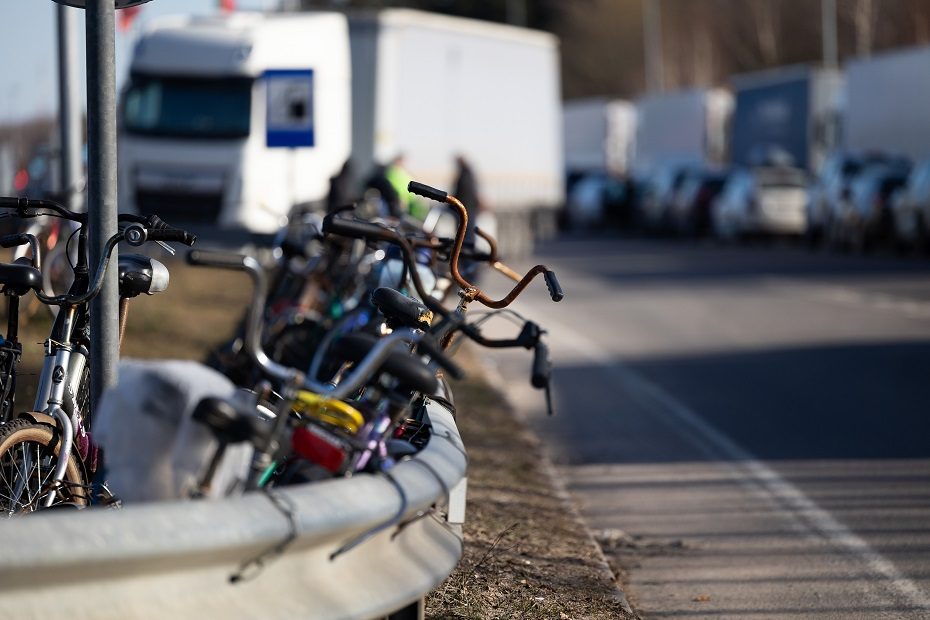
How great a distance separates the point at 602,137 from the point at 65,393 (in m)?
60.6

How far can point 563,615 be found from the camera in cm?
571

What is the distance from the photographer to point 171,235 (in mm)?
5172

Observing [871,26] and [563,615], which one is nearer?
[563,615]

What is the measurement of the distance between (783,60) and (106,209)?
6927 cm

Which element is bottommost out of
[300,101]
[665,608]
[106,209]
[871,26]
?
[665,608]

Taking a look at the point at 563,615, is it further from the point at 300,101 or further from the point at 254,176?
the point at 254,176

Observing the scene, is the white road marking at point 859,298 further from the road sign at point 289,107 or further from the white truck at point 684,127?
the white truck at point 684,127

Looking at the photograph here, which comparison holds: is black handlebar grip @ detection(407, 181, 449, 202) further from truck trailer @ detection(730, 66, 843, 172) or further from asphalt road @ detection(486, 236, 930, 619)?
truck trailer @ detection(730, 66, 843, 172)

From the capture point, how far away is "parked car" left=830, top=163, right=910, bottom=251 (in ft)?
106

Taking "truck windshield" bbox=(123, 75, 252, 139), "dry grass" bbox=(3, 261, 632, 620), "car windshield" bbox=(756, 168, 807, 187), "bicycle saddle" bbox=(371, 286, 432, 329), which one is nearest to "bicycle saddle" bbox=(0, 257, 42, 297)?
"bicycle saddle" bbox=(371, 286, 432, 329)

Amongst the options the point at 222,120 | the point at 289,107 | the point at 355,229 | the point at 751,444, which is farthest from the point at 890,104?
the point at 355,229

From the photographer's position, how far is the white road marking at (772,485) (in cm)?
671

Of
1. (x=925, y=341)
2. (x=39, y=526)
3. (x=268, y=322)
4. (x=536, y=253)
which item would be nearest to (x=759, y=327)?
(x=925, y=341)

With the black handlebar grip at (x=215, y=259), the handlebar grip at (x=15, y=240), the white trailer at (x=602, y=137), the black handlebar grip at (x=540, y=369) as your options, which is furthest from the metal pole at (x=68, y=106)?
the white trailer at (x=602, y=137)
